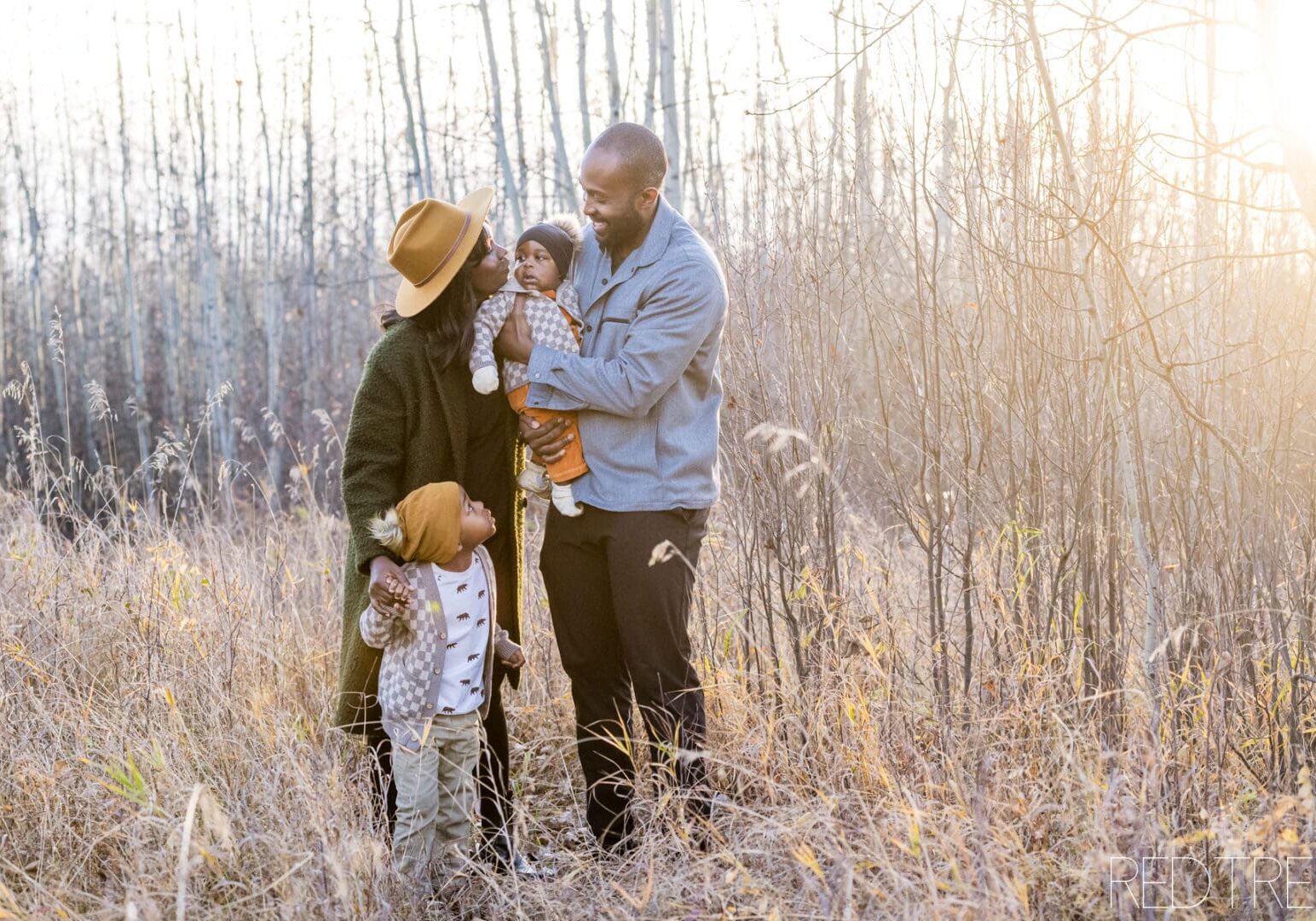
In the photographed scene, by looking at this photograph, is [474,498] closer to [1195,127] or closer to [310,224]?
[1195,127]

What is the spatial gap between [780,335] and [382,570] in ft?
5.73

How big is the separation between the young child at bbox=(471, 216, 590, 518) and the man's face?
0.50 ft

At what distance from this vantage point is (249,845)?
3.22 metres

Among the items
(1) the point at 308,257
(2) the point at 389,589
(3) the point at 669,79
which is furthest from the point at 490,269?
(1) the point at 308,257

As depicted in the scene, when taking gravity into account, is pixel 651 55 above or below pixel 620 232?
above

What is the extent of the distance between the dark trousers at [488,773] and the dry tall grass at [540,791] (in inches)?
3.3

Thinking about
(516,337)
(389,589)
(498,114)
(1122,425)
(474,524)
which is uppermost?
(498,114)

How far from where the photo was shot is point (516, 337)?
10.8 feet

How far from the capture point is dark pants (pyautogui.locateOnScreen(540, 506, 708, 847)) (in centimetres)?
336

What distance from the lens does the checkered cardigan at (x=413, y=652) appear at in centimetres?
316

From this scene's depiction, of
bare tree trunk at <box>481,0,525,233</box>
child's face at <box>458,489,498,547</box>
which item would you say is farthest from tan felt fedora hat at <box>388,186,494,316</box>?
bare tree trunk at <box>481,0,525,233</box>

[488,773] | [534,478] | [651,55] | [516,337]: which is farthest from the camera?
[651,55]

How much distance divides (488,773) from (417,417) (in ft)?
3.85

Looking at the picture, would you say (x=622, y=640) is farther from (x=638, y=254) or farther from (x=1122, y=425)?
(x=1122, y=425)
